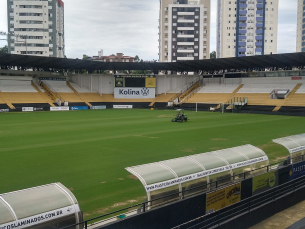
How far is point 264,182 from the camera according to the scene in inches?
480

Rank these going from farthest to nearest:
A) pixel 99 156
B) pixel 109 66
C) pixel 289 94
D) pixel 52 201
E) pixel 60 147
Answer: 1. pixel 109 66
2. pixel 289 94
3. pixel 60 147
4. pixel 99 156
5. pixel 52 201

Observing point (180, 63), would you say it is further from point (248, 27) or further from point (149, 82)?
point (248, 27)

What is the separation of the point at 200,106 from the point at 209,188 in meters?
54.1

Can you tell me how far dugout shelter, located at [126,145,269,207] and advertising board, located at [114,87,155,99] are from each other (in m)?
63.7

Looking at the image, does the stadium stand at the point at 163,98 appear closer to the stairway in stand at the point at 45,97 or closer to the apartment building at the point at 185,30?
the stairway in stand at the point at 45,97

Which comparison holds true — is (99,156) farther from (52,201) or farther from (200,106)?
(200,106)

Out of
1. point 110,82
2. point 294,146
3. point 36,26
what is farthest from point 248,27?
point 294,146

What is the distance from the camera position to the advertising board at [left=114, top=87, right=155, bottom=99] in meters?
75.4

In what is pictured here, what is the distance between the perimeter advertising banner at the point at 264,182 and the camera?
11812 millimetres

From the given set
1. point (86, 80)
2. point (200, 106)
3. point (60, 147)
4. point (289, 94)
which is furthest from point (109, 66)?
point (60, 147)

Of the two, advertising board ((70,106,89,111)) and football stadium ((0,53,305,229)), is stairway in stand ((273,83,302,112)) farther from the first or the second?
advertising board ((70,106,89,111))

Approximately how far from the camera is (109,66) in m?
74.6

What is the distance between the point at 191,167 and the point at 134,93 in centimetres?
6633

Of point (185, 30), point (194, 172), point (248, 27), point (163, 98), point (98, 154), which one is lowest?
point (98, 154)
